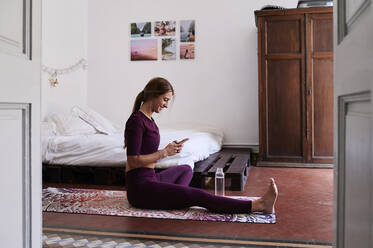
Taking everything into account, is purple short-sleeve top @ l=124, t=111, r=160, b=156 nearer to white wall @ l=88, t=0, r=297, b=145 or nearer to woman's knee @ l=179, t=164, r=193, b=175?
woman's knee @ l=179, t=164, r=193, b=175

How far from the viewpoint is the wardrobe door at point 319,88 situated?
437cm

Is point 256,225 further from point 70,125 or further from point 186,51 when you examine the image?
point 186,51

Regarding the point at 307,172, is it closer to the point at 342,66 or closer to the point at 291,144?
the point at 291,144

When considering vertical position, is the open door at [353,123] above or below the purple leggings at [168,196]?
above

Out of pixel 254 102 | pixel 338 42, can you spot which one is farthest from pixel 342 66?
pixel 254 102

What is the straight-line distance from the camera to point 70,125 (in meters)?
4.02

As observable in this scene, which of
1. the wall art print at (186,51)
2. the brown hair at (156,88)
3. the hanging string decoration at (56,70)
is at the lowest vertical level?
the brown hair at (156,88)

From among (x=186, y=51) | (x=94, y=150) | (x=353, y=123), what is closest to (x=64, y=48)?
(x=186, y=51)

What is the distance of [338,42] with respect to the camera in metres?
0.98

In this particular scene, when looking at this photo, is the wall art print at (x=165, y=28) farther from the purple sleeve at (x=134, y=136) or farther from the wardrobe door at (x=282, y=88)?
the purple sleeve at (x=134, y=136)

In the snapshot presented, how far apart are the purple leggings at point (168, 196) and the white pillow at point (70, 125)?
172cm

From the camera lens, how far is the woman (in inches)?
90.8

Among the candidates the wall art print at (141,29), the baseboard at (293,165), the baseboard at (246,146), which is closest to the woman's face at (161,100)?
the baseboard at (293,165)

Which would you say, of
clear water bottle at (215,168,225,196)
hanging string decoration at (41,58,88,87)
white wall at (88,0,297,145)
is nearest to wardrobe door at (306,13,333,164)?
white wall at (88,0,297,145)
